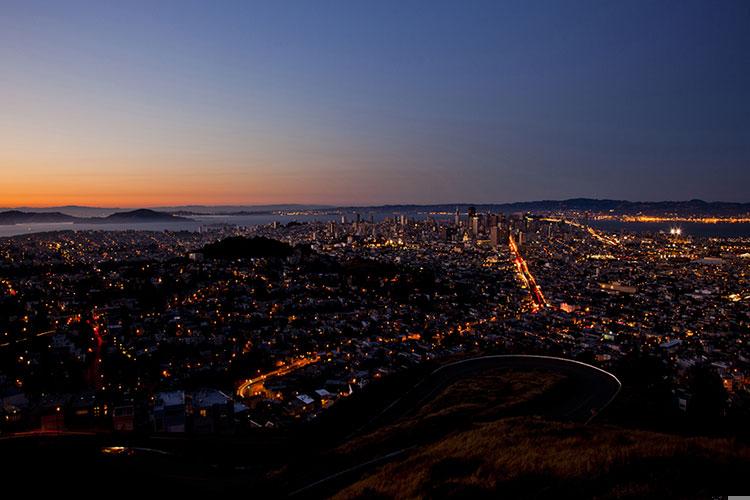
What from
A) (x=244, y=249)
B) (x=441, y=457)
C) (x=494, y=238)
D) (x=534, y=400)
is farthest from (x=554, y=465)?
(x=494, y=238)

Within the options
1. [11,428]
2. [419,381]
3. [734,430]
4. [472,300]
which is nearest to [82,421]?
[11,428]

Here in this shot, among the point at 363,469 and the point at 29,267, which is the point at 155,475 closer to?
A: the point at 363,469

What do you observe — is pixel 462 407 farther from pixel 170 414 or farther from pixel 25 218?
pixel 25 218

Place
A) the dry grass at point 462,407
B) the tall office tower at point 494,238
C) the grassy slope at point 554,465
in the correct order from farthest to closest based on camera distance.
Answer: the tall office tower at point 494,238
the dry grass at point 462,407
the grassy slope at point 554,465

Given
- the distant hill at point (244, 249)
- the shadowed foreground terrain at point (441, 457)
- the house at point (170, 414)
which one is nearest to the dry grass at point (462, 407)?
the shadowed foreground terrain at point (441, 457)

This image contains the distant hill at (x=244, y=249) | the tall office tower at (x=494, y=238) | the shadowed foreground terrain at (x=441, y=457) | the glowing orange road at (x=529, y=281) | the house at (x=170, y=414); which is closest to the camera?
the shadowed foreground terrain at (x=441, y=457)

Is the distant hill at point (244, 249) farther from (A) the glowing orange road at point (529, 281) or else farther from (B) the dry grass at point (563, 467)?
(B) the dry grass at point (563, 467)

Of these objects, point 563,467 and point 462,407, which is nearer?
point 563,467
